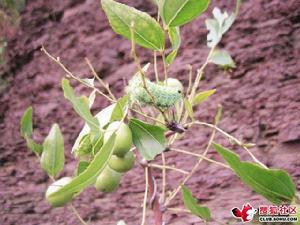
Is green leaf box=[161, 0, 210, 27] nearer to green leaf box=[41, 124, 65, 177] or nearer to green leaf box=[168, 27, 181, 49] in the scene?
green leaf box=[168, 27, 181, 49]

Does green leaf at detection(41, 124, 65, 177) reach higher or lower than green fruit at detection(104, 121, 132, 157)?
lower

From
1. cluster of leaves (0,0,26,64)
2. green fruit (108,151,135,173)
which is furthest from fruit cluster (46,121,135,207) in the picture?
Answer: cluster of leaves (0,0,26,64)

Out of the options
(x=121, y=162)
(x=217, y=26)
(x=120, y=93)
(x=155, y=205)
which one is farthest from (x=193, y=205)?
(x=120, y=93)

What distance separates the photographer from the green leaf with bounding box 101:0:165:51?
0.49 m

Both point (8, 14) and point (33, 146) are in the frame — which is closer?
point (33, 146)

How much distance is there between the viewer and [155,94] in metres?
0.52

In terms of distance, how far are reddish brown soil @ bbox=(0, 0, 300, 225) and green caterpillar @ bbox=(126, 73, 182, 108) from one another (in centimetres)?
46

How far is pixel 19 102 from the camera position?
130cm

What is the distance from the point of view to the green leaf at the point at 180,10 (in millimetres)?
515

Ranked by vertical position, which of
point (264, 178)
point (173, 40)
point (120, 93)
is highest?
point (173, 40)

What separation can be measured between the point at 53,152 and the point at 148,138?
0.53 feet

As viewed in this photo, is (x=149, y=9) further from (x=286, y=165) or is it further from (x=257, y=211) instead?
(x=257, y=211)

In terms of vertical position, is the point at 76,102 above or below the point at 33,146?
above

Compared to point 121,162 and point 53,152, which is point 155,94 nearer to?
point 121,162
